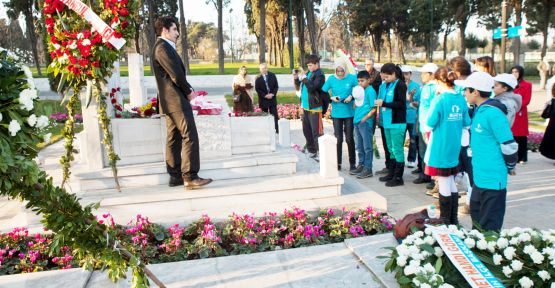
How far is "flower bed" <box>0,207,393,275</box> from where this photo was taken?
14.0 feet

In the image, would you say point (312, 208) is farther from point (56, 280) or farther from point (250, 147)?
point (56, 280)

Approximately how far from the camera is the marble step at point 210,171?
5488 mm

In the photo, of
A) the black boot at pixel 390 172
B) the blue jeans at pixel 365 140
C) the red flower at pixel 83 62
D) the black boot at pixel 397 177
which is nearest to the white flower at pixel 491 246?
the black boot at pixel 397 177

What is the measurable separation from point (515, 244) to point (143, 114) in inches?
185

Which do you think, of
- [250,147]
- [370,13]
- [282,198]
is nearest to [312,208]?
[282,198]

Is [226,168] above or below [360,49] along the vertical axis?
below

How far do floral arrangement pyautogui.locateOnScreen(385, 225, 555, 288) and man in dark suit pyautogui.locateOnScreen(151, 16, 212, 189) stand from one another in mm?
2699

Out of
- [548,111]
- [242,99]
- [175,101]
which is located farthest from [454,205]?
[242,99]

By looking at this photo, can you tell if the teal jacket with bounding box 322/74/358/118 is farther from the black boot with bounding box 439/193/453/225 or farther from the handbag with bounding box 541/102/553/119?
the handbag with bounding box 541/102/553/119

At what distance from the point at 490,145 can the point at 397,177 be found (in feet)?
9.74

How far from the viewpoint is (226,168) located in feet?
19.1

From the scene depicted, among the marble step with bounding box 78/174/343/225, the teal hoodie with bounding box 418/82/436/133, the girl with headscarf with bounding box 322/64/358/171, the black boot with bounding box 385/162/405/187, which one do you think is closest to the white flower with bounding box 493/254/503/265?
the marble step with bounding box 78/174/343/225

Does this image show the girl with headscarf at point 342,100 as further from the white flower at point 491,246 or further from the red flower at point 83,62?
the white flower at point 491,246

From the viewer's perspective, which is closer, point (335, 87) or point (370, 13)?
point (335, 87)
